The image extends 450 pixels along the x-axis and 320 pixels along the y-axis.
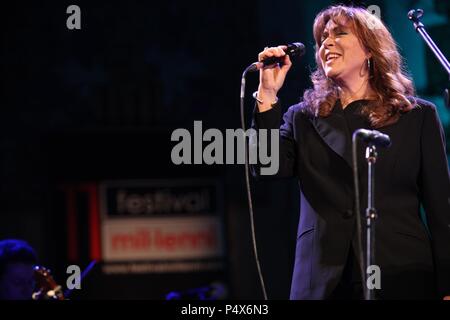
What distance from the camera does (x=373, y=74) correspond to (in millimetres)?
2869

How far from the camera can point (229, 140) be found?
13.8 ft

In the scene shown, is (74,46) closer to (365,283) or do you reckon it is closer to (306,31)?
(306,31)

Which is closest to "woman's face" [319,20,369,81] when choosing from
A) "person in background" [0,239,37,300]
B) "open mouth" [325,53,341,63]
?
"open mouth" [325,53,341,63]

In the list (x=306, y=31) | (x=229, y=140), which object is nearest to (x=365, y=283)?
(x=229, y=140)

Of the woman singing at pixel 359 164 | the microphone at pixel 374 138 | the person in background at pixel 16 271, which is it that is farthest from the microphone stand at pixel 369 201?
the person in background at pixel 16 271

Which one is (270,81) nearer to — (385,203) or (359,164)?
(359,164)

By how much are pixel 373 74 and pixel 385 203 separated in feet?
1.73

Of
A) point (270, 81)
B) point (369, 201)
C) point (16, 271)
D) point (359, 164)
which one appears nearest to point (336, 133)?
point (359, 164)

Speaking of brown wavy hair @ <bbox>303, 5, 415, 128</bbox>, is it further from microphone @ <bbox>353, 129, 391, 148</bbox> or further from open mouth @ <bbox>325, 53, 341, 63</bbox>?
microphone @ <bbox>353, 129, 391, 148</bbox>

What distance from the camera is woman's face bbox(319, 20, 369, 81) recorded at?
2803mm

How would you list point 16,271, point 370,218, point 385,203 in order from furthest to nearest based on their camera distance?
point 16,271 < point 385,203 < point 370,218

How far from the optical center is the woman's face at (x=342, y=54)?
9.20ft

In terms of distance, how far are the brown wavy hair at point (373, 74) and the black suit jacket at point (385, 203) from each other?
72 millimetres

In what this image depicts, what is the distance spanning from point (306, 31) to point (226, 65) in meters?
1.87
